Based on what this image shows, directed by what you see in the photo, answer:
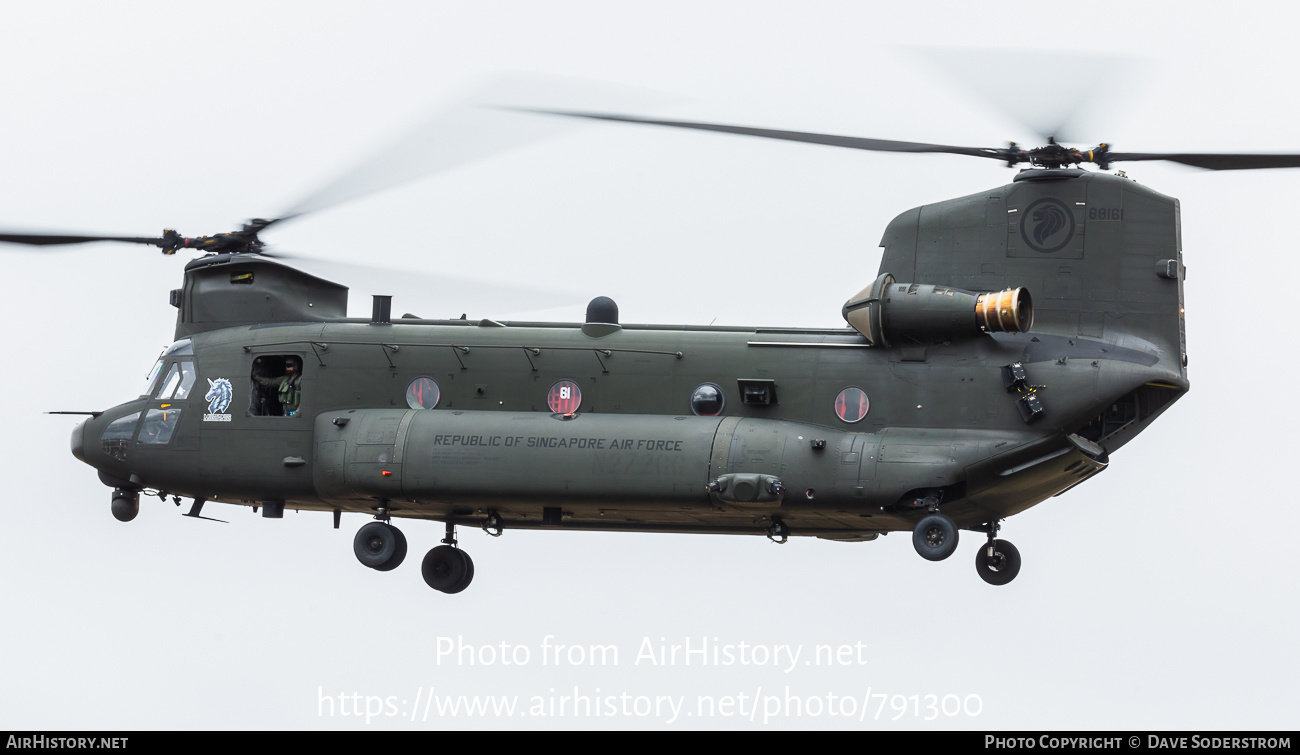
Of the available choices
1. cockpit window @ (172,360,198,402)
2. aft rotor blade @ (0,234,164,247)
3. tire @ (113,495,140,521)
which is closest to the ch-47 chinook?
cockpit window @ (172,360,198,402)

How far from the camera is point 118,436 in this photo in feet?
82.4

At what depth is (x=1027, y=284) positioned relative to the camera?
2247 cm

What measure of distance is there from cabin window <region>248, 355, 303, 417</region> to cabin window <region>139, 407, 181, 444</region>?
44.3 inches

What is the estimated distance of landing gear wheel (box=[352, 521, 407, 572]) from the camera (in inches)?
932

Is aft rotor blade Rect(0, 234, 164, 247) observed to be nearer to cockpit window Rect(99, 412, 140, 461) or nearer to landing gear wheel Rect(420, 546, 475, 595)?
cockpit window Rect(99, 412, 140, 461)

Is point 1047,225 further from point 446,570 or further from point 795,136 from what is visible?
point 446,570

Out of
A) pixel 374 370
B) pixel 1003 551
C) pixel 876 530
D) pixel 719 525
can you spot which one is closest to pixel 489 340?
pixel 374 370

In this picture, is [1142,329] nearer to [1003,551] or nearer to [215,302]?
[1003,551]

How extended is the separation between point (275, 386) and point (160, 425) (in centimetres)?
171

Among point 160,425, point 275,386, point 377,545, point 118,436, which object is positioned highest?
point 275,386

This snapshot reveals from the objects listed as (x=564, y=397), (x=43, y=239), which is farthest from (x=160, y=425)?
(x=564, y=397)

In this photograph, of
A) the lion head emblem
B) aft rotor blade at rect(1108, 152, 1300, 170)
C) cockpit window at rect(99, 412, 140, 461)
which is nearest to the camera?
aft rotor blade at rect(1108, 152, 1300, 170)

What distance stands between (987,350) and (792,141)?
3478mm

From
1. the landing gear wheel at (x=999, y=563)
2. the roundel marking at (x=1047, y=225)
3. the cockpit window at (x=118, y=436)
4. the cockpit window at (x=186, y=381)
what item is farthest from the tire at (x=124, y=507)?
the roundel marking at (x=1047, y=225)
